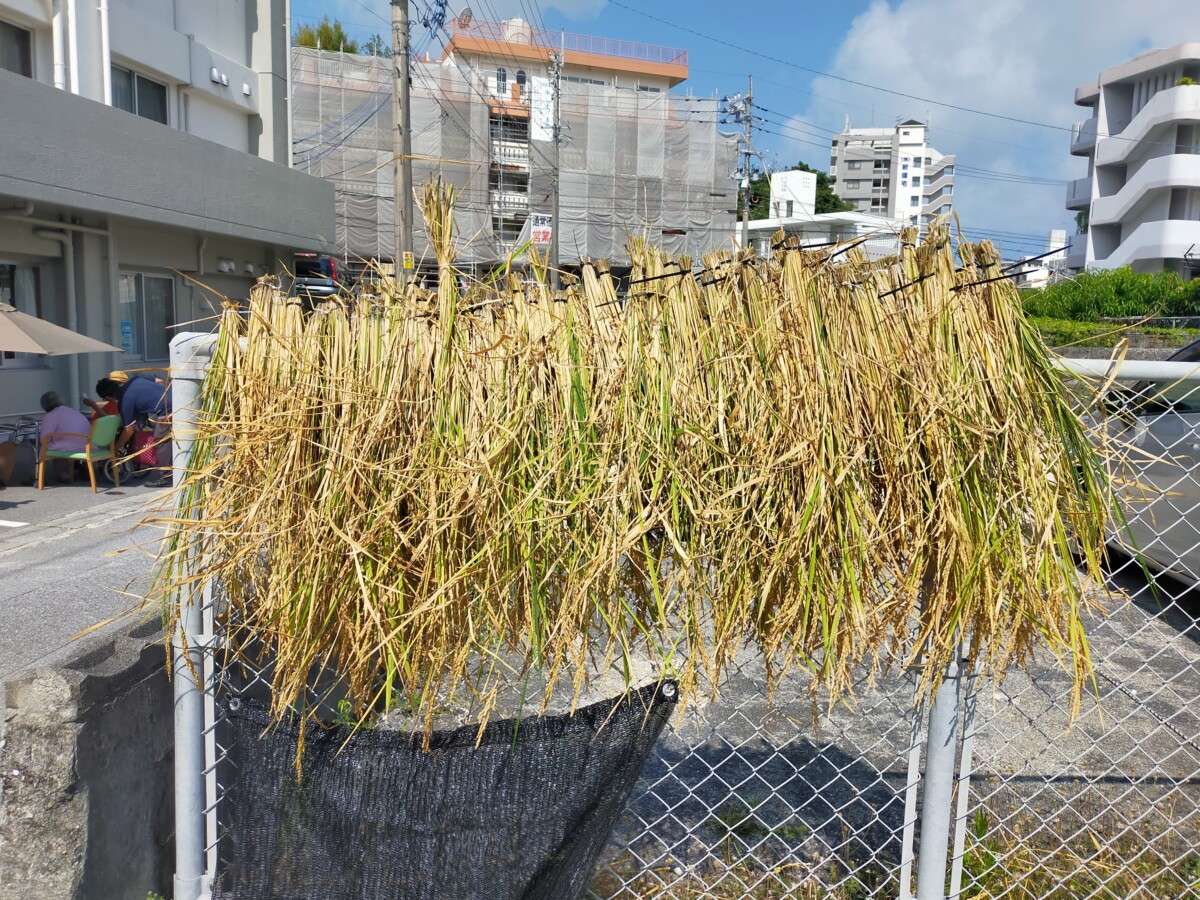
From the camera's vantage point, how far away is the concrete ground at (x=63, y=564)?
3928 mm

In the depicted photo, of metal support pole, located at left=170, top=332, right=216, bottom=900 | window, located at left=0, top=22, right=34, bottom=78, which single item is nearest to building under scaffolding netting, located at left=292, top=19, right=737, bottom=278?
window, located at left=0, top=22, right=34, bottom=78

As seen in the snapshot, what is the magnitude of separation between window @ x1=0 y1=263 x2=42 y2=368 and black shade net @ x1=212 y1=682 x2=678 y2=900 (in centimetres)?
1148

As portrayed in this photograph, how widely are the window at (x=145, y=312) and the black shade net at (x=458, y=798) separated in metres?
13.0

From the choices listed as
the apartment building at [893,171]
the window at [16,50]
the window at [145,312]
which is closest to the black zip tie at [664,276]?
the window at [16,50]

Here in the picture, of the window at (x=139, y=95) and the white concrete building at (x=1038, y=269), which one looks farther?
the window at (x=139, y=95)

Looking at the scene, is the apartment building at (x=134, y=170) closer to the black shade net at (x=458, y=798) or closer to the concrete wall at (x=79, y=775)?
the concrete wall at (x=79, y=775)

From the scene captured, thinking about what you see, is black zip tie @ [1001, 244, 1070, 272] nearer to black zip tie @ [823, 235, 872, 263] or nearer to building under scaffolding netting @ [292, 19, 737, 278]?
black zip tie @ [823, 235, 872, 263]

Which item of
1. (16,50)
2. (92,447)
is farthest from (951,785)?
(16,50)

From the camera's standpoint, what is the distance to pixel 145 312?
1409cm

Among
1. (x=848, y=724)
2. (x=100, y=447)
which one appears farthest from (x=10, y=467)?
(x=848, y=724)

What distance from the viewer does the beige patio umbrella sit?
26.7 ft

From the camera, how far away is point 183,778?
1793 mm

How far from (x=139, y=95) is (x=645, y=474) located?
561 inches

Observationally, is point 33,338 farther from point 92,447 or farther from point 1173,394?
point 1173,394
